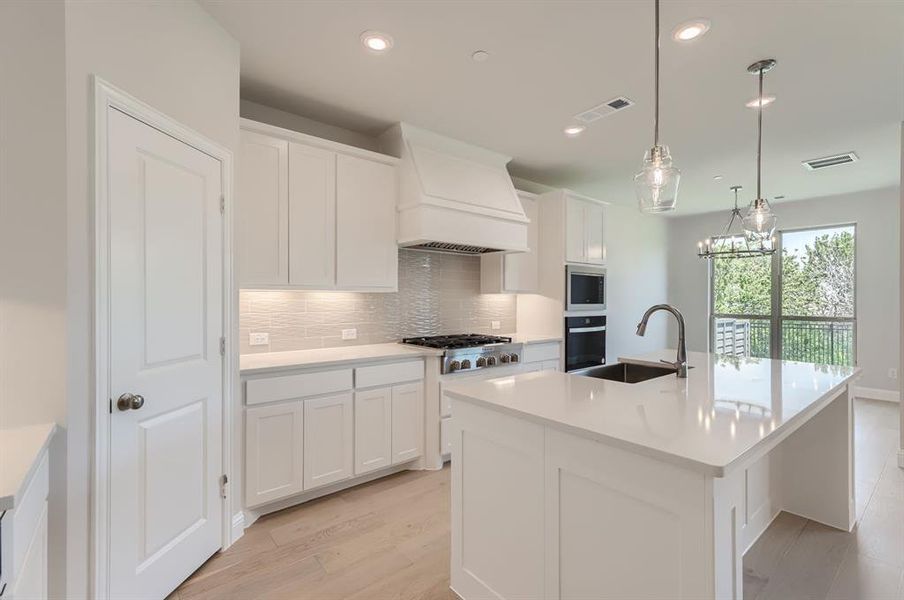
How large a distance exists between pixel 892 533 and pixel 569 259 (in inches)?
117

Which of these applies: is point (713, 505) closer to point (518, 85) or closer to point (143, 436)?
point (143, 436)

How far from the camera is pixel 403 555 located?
219 centimetres

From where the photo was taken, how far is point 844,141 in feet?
12.0

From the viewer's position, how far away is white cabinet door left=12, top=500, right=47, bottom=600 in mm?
1127

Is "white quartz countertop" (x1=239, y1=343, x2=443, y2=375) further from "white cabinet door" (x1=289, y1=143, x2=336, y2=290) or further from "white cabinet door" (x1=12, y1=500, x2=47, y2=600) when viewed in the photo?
"white cabinet door" (x1=12, y1=500, x2=47, y2=600)

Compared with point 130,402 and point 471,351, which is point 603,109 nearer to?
point 471,351

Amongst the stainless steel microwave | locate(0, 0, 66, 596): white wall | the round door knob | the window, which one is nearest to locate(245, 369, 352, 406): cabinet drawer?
the round door knob

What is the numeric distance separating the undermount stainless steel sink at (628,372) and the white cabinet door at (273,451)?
1827 mm

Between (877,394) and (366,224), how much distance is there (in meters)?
6.83

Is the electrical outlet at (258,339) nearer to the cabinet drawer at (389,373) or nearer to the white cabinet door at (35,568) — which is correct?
the cabinet drawer at (389,373)

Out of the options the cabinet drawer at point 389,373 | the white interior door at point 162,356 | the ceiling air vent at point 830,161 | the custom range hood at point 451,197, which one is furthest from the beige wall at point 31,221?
the ceiling air vent at point 830,161

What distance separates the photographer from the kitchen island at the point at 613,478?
1.13 m

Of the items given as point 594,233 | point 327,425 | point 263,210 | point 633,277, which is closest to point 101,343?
point 263,210

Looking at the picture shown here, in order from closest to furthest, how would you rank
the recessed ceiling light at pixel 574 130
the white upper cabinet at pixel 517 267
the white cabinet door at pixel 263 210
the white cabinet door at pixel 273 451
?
the white cabinet door at pixel 273 451 < the white cabinet door at pixel 263 210 < the recessed ceiling light at pixel 574 130 < the white upper cabinet at pixel 517 267
